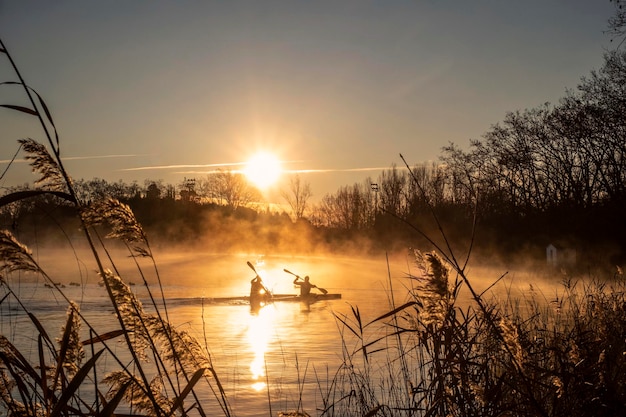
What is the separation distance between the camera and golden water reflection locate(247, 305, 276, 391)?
10.6m

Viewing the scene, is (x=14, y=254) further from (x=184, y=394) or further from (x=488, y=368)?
(x=488, y=368)

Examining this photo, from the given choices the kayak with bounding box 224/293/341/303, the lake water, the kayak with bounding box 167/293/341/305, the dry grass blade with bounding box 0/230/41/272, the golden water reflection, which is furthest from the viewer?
the kayak with bounding box 224/293/341/303

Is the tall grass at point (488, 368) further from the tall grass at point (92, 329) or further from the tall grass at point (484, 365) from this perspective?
the tall grass at point (92, 329)

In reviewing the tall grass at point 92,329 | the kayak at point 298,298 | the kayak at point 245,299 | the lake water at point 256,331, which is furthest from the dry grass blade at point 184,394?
the kayak at point 298,298

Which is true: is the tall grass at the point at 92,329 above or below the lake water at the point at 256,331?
above

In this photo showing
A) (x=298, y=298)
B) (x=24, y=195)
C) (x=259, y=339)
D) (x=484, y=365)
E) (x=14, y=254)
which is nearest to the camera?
(x=24, y=195)

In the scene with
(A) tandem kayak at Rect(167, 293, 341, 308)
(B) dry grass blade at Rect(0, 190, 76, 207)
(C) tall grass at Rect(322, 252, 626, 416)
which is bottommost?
(A) tandem kayak at Rect(167, 293, 341, 308)

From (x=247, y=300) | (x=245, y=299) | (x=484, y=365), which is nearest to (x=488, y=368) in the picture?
(x=484, y=365)

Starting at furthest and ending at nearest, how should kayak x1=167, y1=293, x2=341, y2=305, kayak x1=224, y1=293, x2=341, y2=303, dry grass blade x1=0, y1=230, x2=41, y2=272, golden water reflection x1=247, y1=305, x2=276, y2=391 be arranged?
kayak x1=224, y1=293, x2=341, y2=303 → kayak x1=167, y1=293, x2=341, y2=305 → golden water reflection x1=247, y1=305, x2=276, y2=391 → dry grass blade x1=0, y1=230, x2=41, y2=272

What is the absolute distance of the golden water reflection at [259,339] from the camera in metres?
10.6

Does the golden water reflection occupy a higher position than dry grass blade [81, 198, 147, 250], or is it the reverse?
dry grass blade [81, 198, 147, 250]

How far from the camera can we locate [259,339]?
15352 millimetres

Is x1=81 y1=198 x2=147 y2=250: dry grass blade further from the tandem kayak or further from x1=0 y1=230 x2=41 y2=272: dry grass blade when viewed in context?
the tandem kayak

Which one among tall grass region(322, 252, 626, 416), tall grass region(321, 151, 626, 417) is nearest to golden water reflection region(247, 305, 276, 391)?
tall grass region(322, 252, 626, 416)
